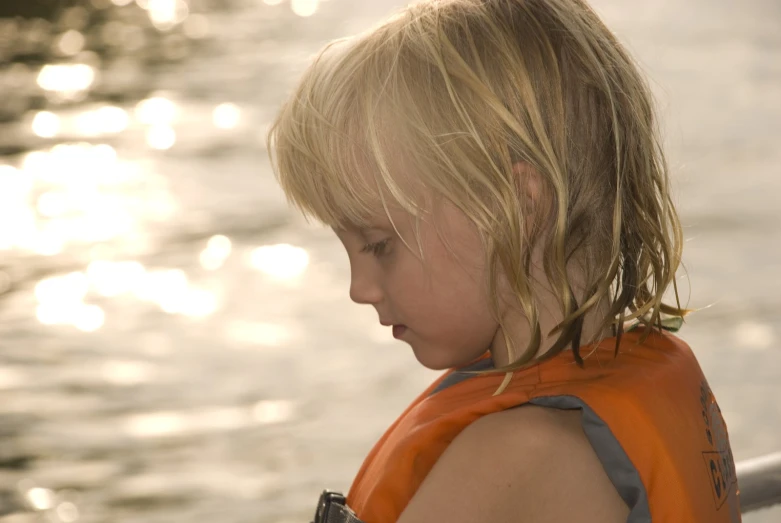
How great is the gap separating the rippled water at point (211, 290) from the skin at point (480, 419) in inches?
14.1

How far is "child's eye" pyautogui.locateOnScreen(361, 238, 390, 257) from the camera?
0.96m

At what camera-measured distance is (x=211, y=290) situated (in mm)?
3277

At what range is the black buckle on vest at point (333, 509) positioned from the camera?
0.97 meters

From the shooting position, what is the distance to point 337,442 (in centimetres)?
259

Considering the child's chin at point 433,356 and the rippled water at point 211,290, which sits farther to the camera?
the rippled water at point 211,290

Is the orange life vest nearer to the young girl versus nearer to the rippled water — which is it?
the young girl

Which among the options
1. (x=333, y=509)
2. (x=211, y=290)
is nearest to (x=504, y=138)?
(x=333, y=509)

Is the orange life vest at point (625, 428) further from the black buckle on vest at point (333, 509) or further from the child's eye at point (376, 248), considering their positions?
the child's eye at point (376, 248)

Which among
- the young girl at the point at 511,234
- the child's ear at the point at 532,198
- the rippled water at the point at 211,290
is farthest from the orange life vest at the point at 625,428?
the rippled water at the point at 211,290

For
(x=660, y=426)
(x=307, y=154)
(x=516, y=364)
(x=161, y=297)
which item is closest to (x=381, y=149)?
(x=307, y=154)

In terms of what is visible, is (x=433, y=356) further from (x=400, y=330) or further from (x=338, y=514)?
(x=338, y=514)

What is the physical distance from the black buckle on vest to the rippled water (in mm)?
419

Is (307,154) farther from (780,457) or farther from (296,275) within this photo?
(296,275)

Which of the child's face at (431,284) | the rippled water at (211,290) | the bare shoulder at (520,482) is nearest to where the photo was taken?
the bare shoulder at (520,482)
